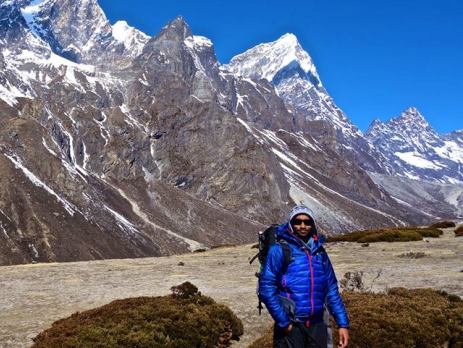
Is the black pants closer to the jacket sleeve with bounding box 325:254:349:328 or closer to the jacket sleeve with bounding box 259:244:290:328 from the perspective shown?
the jacket sleeve with bounding box 259:244:290:328

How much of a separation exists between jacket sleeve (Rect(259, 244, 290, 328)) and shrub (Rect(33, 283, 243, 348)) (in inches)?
219

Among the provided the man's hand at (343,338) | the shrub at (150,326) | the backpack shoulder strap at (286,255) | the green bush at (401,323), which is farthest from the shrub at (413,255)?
the backpack shoulder strap at (286,255)

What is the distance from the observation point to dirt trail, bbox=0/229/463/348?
18281mm

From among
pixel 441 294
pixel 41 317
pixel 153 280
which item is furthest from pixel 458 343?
pixel 153 280

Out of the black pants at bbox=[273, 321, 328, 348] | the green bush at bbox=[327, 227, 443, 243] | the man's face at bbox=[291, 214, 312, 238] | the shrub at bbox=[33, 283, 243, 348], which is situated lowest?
the shrub at bbox=[33, 283, 243, 348]

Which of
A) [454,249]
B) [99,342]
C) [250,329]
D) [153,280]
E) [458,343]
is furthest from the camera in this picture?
[454,249]

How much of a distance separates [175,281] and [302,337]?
1647 centimetres

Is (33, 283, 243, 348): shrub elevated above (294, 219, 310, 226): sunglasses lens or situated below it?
below

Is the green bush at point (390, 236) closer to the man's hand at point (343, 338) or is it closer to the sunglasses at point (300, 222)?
the man's hand at point (343, 338)

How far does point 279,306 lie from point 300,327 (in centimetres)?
59

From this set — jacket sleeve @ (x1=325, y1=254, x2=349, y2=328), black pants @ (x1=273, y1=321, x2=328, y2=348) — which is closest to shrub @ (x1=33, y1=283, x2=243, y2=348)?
black pants @ (x1=273, y1=321, x2=328, y2=348)

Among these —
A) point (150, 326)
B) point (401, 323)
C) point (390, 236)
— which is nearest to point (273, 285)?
point (150, 326)

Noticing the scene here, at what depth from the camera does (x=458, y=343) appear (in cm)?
→ 1538

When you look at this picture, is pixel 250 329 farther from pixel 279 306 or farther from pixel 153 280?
pixel 153 280
